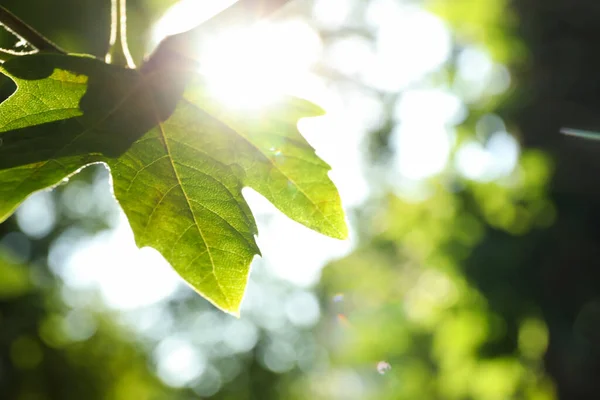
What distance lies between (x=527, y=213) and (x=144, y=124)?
609 centimetres

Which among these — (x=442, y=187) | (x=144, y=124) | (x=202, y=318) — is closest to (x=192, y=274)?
(x=144, y=124)

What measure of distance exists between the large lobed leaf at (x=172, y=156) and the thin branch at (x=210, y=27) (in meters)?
0.05

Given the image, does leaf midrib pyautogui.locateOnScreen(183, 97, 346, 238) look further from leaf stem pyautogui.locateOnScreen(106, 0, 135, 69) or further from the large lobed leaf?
leaf stem pyautogui.locateOnScreen(106, 0, 135, 69)

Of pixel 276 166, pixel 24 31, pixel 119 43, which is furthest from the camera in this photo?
pixel 276 166

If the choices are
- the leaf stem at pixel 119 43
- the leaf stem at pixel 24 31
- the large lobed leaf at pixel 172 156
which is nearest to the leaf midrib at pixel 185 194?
the large lobed leaf at pixel 172 156

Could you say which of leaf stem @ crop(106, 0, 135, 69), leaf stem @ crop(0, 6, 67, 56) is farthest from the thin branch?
leaf stem @ crop(0, 6, 67, 56)

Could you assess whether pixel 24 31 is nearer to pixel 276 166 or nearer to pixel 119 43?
pixel 119 43

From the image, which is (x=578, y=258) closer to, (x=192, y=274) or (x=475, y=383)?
(x=475, y=383)

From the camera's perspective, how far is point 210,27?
981mm

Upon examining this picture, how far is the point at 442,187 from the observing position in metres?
7.17

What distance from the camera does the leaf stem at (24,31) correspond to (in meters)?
0.89

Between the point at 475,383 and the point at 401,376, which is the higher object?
the point at 475,383

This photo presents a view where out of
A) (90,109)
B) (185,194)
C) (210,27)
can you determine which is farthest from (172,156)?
(210,27)

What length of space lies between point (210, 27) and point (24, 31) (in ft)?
1.16
